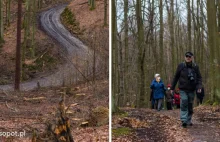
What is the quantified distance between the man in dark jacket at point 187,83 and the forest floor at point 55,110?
74.7 inches

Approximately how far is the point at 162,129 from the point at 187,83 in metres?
0.89

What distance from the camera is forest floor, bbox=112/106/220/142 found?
198 inches

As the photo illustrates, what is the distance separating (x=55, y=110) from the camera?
4.05m

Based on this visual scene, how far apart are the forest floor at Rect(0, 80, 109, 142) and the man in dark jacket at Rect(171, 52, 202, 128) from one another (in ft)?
6.22

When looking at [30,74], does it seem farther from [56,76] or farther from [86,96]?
[86,96]

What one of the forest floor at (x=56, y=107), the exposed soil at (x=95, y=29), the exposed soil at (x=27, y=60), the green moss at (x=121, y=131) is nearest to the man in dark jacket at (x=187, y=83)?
the green moss at (x=121, y=131)

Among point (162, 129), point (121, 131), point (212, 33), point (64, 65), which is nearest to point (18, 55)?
point (64, 65)

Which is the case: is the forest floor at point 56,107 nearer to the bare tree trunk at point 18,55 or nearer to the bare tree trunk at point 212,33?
the bare tree trunk at point 18,55

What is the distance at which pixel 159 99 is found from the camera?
314 inches

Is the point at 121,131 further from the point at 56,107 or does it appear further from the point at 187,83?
the point at 56,107

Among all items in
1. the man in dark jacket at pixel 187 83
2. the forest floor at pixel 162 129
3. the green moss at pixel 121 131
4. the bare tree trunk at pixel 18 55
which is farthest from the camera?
the man in dark jacket at pixel 187 83

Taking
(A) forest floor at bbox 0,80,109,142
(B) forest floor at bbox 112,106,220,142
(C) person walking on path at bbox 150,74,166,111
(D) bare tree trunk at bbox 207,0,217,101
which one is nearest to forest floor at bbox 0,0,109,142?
(A) forest floor at bbox 0,80,109,142

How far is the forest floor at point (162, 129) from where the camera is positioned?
5035mm

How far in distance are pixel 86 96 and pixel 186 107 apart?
218 cm
